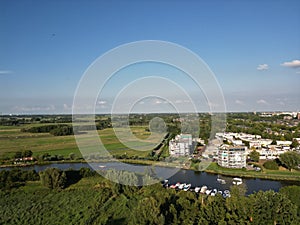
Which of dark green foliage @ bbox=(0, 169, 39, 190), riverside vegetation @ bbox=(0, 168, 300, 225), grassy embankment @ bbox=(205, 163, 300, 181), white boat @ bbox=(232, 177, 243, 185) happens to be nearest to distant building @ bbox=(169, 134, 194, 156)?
grassy embankment @ bbox=(205, 163, 300, 181)

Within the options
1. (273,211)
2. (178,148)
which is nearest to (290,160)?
(178,148)

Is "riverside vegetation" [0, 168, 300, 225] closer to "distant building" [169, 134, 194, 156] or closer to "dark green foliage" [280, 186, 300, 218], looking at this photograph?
"dark green foliage" [280, 186, 300, 218]

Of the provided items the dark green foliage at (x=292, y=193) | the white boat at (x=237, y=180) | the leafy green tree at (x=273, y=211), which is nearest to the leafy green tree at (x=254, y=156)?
the white boat at (x=237, y=180)

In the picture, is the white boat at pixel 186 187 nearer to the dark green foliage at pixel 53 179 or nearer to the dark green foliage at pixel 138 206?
the dark green foliage at pixel 138 206

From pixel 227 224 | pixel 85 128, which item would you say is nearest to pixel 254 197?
pixel 227 224

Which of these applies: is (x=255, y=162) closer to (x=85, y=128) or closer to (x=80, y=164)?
(x=80, y=164)

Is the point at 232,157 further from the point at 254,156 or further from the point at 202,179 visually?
the point at 202,179
